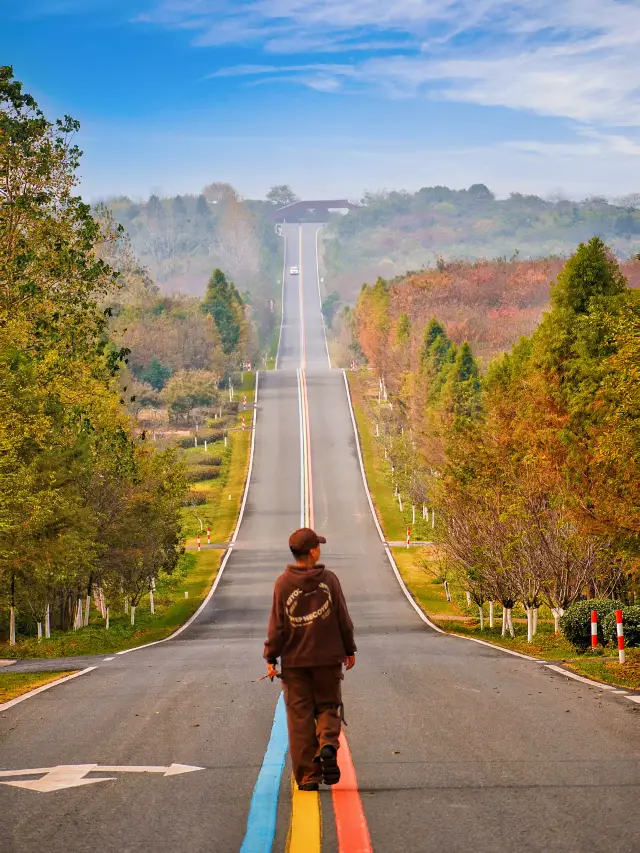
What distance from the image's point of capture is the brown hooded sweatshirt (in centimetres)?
836

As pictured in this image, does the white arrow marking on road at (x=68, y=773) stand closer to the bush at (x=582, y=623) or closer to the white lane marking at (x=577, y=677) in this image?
the white lane marking at (x=577, y=677)

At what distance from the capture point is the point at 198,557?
6119 centimetres

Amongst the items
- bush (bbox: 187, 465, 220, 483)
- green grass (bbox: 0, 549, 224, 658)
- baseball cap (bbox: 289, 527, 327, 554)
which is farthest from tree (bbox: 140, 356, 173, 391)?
baseball cap (bbox: 289, 527, 327, 554)

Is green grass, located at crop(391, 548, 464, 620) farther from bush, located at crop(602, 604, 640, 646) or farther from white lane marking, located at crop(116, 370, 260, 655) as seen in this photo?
bush, located at crop(602, 604, 640, 646)

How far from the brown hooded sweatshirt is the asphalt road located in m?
0.97

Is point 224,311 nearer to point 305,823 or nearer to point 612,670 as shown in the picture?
point 612,670

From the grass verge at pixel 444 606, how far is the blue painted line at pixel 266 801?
23.7ft

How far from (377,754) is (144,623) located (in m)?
34.0

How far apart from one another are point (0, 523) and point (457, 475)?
53.5ft

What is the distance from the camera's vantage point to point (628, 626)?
72.7 ft

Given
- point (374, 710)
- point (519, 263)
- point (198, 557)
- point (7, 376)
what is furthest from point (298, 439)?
point (374, 710)

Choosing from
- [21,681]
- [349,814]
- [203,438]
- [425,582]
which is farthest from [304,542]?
[203,438]

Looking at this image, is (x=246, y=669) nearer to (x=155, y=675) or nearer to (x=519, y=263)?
(x=155, y=675)

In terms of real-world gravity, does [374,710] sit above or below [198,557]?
above
